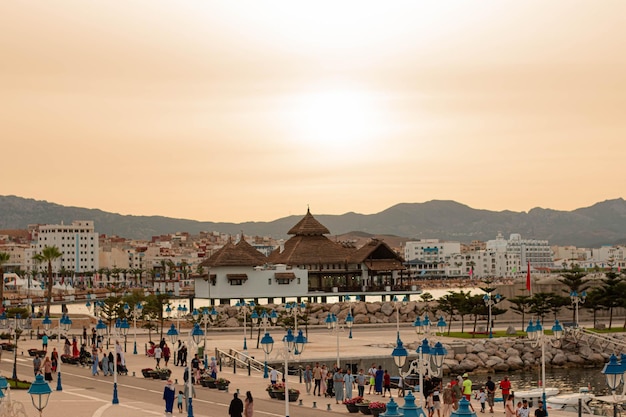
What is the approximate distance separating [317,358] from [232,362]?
5118 millimetres

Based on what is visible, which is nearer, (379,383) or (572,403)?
(379,383)

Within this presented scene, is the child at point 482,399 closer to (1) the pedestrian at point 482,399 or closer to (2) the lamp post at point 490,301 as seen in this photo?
(1) the pedestrian at point 482,399

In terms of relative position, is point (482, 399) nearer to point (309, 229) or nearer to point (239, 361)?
point (239, 361)

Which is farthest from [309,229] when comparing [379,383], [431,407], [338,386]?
[431,407]

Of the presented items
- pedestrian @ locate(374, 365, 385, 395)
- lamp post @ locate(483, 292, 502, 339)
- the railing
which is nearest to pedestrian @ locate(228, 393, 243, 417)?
pedestrian @ locate(374, 365, 385, 395)

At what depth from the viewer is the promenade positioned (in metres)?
34.8

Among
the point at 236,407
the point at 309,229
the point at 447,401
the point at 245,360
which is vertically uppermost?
the point at 309,229

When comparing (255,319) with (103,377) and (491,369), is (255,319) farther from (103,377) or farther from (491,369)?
(103,377)

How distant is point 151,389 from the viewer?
4191cm

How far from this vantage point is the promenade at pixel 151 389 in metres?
34.8

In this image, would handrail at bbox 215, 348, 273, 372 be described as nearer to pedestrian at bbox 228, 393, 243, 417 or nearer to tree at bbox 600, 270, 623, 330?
pedestrian at bbox 228, 393, 243, 417

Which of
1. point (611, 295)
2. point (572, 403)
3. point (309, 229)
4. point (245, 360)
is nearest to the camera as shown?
point (572, 403)

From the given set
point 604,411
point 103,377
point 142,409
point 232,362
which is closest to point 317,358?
point 232,362

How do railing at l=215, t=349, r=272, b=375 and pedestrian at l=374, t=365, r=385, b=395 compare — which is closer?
pedestrian at l=374, t=365, r=385, b=395
